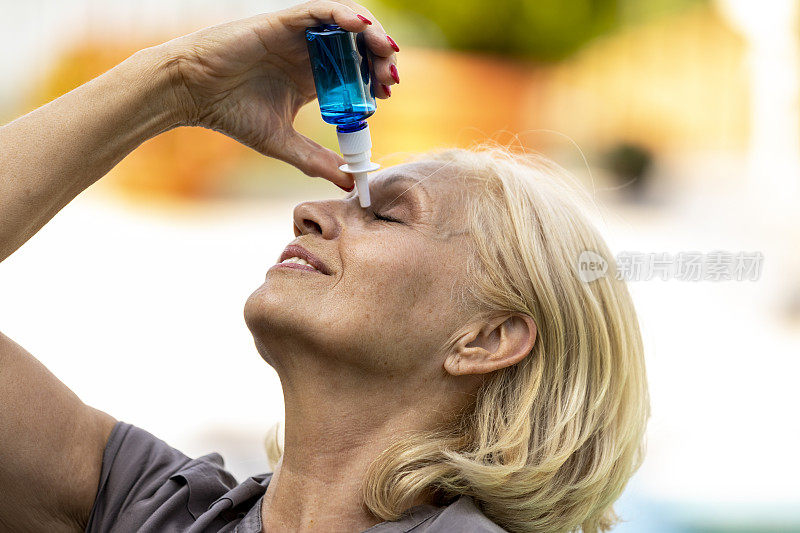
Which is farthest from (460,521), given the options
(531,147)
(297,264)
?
(531,147)

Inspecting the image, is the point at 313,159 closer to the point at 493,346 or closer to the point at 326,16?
the point at 326,16

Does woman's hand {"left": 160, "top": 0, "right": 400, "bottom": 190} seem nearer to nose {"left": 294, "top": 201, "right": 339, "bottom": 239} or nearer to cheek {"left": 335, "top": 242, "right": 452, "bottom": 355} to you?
nose {"left": 294, "top": 201, "right": 339, "bottom": 239}

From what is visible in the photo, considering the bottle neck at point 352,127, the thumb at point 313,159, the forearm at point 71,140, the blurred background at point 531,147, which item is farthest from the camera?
the blurred background at point 531,147

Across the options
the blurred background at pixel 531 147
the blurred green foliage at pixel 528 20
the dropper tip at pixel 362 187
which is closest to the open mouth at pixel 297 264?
the dropper tip at pixel 362 187

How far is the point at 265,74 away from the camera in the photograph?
141cm

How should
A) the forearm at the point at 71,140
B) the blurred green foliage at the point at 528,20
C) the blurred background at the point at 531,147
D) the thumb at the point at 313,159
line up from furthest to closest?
the blurred green foliage at the point at 528,20 → the blurred background at the point at 531,147 → the thumb at the point at 313,159 → the forearm at the point at 71,140

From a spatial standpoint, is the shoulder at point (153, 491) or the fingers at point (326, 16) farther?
the shoulder at point (153, 491)

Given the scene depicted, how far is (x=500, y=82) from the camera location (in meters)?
7.29

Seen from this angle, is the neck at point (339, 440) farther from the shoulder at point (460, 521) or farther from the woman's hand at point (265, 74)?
the woman's hand at point (265, 74)

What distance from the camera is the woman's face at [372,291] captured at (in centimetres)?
125

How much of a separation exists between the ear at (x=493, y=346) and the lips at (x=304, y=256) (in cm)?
25

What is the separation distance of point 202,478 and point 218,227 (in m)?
5.42

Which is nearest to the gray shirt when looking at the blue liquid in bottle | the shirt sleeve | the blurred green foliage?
the shirt sleeve

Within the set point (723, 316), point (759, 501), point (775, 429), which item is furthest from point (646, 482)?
point (723, 316)
